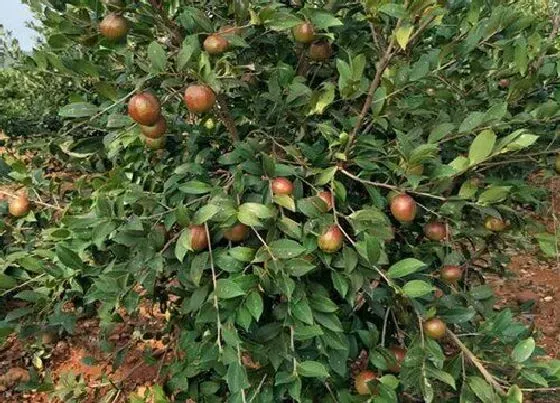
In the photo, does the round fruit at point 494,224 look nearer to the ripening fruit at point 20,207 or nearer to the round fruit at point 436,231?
the round fruit at point 436,231

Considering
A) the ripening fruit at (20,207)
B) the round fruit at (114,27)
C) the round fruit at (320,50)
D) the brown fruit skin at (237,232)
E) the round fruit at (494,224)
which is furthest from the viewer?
the ripening fruit at (20,207)

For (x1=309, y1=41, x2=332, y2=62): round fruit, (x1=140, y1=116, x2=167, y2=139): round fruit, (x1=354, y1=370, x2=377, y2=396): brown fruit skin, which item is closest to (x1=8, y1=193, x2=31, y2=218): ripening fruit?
(x1=140, y1=116, x2=167, y2=139): round fruit

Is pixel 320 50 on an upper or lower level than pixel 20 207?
upper

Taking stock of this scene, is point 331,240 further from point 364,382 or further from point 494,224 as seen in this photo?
point 494,224

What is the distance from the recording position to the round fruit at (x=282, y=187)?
5.27 feet

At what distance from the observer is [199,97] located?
1.49m

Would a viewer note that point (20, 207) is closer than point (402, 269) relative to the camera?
No

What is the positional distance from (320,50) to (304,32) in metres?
0.19

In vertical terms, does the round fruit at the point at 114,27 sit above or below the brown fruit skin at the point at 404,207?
above

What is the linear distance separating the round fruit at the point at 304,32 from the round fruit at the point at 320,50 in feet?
0.51

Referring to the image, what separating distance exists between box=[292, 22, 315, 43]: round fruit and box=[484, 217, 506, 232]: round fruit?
0.85 metres

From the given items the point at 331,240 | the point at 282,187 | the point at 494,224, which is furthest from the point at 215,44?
the point at 494,224

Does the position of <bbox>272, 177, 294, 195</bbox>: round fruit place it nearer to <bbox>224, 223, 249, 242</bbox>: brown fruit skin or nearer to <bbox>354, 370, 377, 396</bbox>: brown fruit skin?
<bbox>224, 223, 249, 242</bbox>: brown fruit skin

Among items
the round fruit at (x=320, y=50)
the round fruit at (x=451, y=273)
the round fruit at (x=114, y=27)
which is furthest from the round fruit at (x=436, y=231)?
the round fruit at (x=114, y=27)
